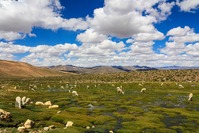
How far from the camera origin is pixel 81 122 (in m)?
52.0

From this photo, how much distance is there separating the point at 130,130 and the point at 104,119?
1020 centimetres

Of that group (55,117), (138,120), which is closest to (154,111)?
(138,120)

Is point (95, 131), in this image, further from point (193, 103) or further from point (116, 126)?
point (193, 103)

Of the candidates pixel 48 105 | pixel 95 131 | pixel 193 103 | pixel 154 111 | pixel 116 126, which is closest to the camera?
pixel 95 131

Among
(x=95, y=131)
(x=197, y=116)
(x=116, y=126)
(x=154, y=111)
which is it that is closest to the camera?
(x=95, y=131)

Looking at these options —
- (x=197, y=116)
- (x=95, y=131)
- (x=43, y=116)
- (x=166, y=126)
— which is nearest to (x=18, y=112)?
(x=43, y=116)

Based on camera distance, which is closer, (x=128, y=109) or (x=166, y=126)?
(x=166, y=126)

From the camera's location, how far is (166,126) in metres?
51.9

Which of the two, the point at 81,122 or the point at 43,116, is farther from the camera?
the point at 43,116

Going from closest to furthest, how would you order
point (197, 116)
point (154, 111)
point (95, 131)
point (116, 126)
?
point (95, 131)
point (116, 126)
point (197, 116)
point (154, 111)

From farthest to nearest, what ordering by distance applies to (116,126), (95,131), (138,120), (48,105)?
(48,105)
(138,120)
(116,126)
(95,131)

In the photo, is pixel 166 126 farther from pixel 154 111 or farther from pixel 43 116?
pixel 43 116

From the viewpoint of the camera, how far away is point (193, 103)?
83562 mm

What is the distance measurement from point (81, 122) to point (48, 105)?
23677 millimetres
